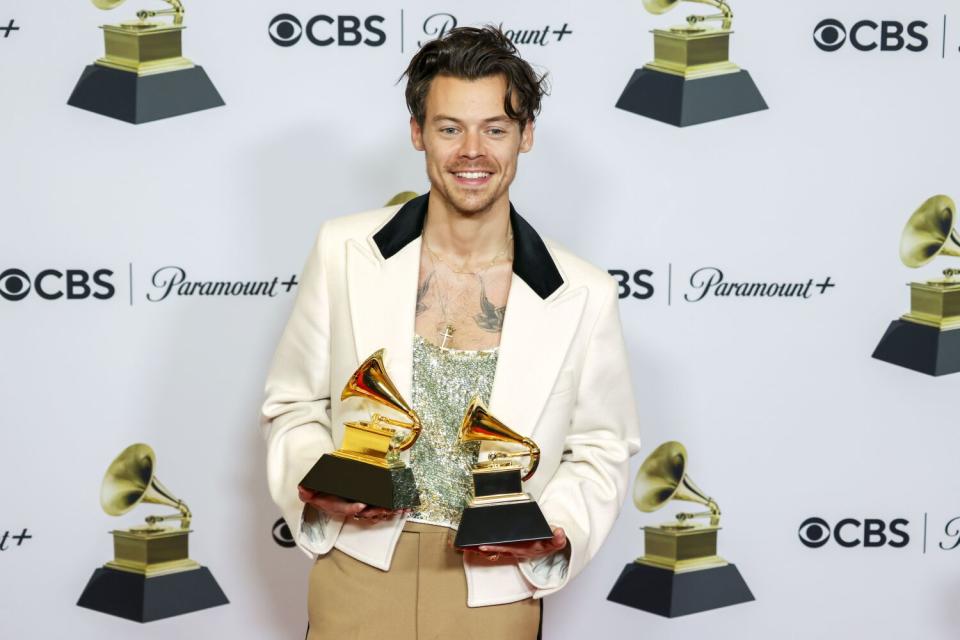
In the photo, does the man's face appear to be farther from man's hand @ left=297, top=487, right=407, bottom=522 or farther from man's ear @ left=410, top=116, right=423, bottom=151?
man's hand @ left=297, top=487, right=407, bottom=522

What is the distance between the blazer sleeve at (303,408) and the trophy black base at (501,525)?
0.28 m

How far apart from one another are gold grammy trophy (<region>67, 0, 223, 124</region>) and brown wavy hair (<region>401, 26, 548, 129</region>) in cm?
94

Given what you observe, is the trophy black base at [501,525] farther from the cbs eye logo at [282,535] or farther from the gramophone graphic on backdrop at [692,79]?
the gramophone graphic on backdrop at [692,79]

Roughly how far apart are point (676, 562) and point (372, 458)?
145 cm

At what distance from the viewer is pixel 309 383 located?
6.82 feet

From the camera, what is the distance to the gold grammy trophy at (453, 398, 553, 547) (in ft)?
5.92

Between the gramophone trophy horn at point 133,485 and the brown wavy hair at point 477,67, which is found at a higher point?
the brown wavy hair at point 477,67

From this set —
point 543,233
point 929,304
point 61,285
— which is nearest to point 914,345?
point 929,304

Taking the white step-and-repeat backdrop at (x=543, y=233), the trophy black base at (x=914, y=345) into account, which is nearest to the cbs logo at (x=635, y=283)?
the white step-and-repeat backdrop at (x=543, y=233)

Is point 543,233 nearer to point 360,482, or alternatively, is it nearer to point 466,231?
point 466,231

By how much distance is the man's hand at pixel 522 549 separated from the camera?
6.00ft

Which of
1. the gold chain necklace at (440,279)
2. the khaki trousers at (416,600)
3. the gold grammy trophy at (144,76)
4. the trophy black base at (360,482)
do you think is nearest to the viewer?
the trophy black base at (360,482)

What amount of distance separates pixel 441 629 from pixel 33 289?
4.90 ft

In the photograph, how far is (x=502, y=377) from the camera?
198cm
